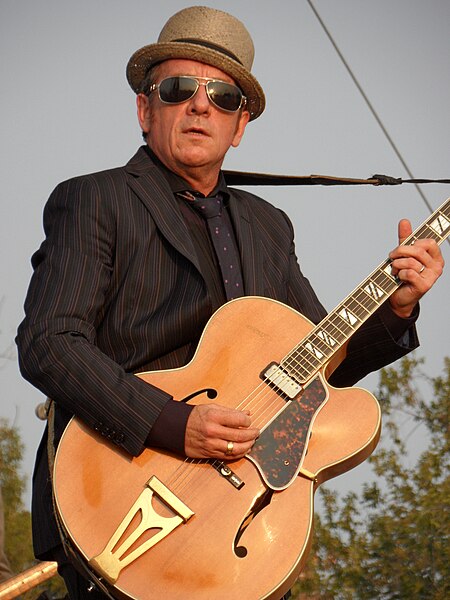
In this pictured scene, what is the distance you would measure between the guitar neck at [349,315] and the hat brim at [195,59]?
2.63ft

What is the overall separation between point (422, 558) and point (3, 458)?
9.17 feet

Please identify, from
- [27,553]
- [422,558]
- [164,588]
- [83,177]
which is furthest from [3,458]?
[164,588]

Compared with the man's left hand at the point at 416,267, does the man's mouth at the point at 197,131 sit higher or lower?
higher

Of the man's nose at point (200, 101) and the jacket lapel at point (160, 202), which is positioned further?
the man's nose at point (200, 101)

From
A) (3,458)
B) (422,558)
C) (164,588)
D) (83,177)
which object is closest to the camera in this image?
(164,588)

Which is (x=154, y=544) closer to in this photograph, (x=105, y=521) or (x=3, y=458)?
(x=105, y=521)

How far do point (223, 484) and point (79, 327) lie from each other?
62 centimetres

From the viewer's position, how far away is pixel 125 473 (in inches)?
125

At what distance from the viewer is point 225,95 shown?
12.6 feet

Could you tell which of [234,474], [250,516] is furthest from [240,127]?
[250,516]

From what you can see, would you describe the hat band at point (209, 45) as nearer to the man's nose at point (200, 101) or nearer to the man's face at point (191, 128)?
the man's face at point (191, 128)

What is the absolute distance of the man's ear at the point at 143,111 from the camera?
3988 mm

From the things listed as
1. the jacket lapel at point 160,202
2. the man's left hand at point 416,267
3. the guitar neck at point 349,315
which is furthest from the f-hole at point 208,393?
the man's left hand at point 416,267

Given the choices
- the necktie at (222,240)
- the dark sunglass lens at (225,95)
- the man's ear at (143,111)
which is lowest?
the necktie at (222,240)
